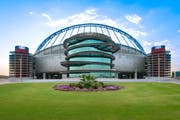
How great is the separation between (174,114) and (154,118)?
6.21 ft

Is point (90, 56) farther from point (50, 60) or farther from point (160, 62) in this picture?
point (160, 62)

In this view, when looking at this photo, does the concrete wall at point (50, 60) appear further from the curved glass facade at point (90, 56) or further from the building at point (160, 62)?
the building at point (160, 62)

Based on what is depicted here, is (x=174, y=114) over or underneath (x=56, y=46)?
underneath

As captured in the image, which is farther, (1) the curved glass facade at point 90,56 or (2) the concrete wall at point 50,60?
(2) the concrete wall at point 50,60

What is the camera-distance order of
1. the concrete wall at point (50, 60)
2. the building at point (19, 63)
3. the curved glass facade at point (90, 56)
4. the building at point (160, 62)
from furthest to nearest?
the building at point (160, 62) → the building at point (19, 63) → the concrete wall at point (50, 60) → the curved glass facade at point (90, 56)

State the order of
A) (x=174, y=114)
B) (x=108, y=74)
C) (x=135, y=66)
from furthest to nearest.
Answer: (x=135, y=66)
(x=108, y=74)
(x=174, y=114)

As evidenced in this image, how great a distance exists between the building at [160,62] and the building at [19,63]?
76965 mm

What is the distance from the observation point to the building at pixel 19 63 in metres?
→ 127

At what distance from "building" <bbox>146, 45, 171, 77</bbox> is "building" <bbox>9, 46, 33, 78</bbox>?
253 feet

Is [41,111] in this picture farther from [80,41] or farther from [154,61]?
[154,61]

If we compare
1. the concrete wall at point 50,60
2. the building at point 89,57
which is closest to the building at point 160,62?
the building at point 89,57

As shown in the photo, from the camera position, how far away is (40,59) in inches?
5123

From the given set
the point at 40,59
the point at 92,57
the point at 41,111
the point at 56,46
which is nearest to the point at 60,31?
the point at 56,46

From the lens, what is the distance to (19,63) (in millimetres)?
128375
